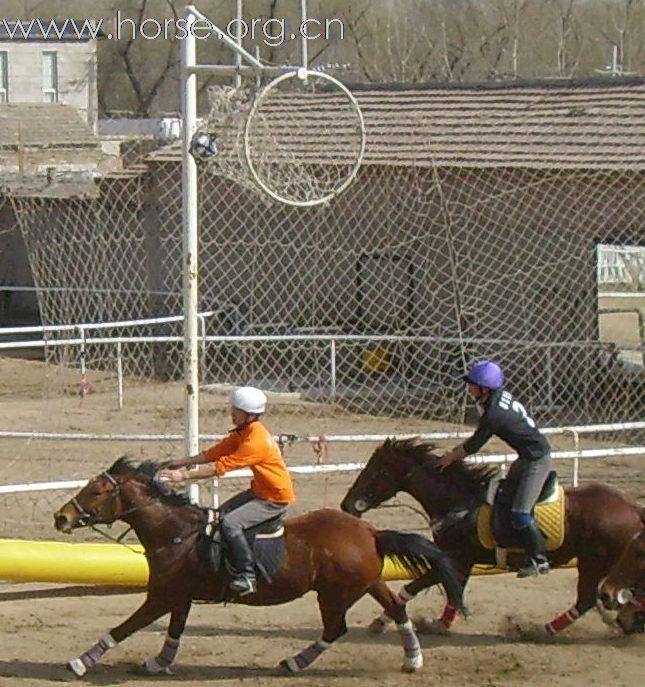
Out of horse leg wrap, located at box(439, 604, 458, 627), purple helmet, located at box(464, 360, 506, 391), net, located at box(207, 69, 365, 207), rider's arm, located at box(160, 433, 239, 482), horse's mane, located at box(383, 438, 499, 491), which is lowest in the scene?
horse leg wrap, located at box(439, 604, 458, 627)

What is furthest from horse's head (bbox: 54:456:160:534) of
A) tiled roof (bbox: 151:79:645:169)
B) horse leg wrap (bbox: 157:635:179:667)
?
tiled roof (bbox: 151:79:645:169)

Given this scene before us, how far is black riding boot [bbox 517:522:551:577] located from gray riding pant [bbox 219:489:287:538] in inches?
63.7

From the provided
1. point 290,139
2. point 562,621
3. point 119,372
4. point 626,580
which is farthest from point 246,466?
point 119,372

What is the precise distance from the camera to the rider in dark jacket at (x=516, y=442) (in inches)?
387

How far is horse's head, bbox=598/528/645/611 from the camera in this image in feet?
30.3

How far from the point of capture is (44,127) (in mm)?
38781

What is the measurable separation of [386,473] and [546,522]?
1.10 meters

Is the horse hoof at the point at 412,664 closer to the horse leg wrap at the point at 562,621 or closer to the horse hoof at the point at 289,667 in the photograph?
the horse hoof at the point at 289,667

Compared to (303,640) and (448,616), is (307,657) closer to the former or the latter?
(303,640)

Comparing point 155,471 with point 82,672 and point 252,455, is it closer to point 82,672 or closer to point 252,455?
point 252,455

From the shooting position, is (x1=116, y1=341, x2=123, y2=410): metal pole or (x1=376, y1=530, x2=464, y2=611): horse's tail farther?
(x1=116, y1=341, x2=123, y2=410): metal pole

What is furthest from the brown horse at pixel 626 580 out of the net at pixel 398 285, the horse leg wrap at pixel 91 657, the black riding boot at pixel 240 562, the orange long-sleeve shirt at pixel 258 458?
the net at pixel 398 285

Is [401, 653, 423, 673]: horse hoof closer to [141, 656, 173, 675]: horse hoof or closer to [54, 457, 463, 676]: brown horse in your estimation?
[54, 457, 463, 676]: brown horse

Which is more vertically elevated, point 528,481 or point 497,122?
point 497,122
